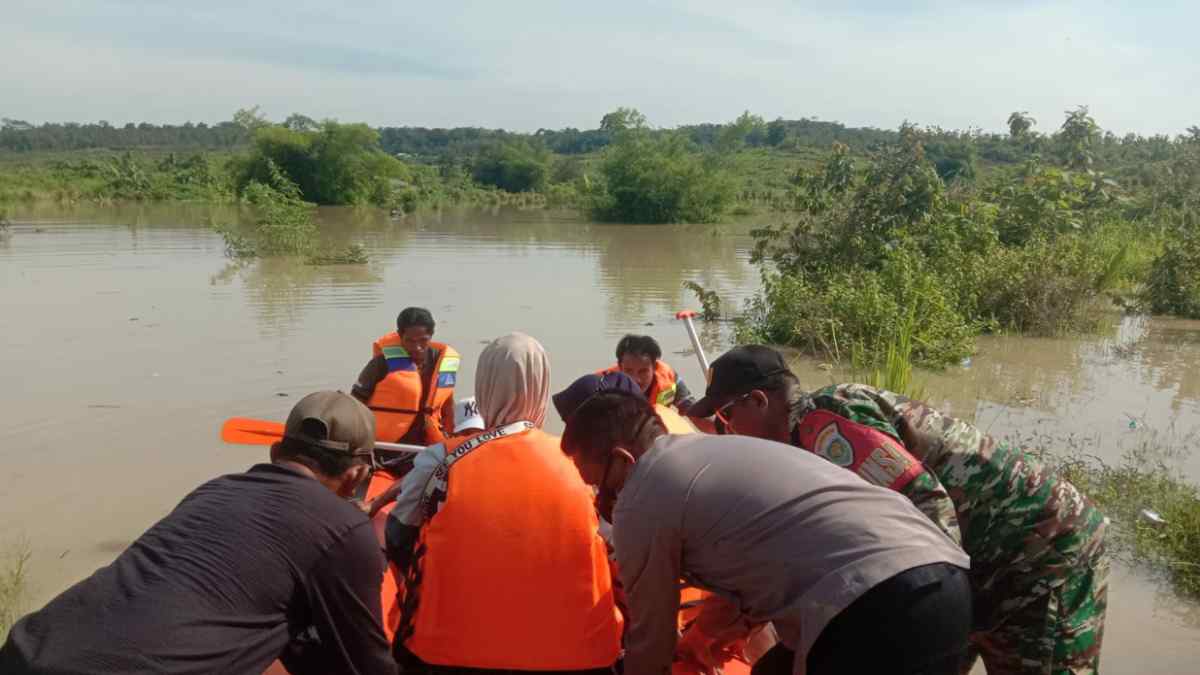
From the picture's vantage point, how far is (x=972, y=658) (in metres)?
2.54

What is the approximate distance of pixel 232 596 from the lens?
63.3 inches

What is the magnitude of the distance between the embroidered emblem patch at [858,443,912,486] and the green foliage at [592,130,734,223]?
26.0 meters

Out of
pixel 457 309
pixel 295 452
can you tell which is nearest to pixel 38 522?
pixel 295 452

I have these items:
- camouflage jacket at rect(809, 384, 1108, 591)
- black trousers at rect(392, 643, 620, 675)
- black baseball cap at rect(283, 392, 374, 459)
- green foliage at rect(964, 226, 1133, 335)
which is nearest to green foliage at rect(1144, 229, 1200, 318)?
green foliage at rect(964, 226, 1133, 335)

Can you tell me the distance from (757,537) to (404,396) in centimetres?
325

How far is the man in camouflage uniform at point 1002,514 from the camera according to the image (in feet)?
7.20

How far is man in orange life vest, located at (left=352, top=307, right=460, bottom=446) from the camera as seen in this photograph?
466 centimetres

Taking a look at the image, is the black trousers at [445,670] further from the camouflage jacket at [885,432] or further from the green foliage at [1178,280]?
the green foliage at [1178,280]

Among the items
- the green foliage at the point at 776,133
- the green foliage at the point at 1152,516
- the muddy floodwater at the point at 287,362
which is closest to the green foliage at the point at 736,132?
the muddy floodwater at the point at 287,362

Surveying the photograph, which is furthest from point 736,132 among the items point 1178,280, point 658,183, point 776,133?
point 776,133

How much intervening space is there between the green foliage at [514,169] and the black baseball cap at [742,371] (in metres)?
45.3

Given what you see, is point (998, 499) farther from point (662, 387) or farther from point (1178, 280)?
point (1178, 280)

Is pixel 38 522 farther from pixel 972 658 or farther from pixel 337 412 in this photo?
pixel 972 658

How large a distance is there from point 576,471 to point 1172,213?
16863 millimetres
